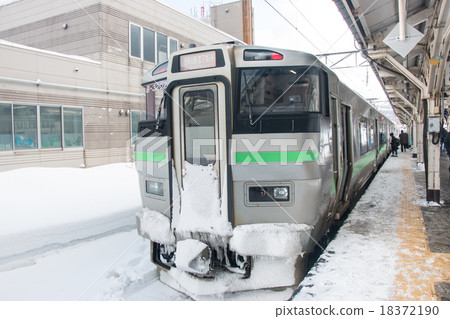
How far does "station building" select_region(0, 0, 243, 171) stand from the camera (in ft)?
39.5

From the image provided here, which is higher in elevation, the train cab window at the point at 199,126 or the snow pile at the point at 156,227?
the train cab window at the point at 199,126

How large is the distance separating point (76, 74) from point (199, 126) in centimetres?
Answer: 1123

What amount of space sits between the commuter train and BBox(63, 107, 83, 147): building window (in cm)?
1061

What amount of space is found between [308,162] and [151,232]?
2137 millimetres

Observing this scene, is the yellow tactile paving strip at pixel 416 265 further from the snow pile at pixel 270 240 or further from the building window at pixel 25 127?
the building window at pixel 25 127

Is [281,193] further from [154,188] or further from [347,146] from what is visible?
[347,146]

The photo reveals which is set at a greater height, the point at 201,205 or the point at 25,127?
the point at 25,127

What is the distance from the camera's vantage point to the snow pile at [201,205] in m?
4.10

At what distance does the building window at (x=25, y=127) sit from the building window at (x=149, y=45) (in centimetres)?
606

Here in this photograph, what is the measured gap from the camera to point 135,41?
16.1 m

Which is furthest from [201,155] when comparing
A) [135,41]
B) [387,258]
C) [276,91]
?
[135,41]

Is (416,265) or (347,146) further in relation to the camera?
(347,146)

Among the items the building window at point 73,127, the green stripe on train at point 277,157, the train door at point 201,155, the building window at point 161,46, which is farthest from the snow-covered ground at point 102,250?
the building window at point 161,46

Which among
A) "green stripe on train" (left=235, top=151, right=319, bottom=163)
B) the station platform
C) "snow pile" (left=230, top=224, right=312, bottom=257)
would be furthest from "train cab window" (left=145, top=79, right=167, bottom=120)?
the station platform
